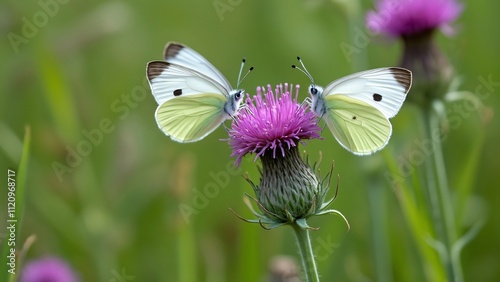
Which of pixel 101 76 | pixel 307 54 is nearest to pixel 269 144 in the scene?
pixel 307 54

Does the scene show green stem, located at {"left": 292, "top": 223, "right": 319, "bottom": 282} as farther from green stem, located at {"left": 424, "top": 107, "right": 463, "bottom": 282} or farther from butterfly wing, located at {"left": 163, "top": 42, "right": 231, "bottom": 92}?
green stem, located at {"left": 424, "top": 107, "right": 463, "bottom": 282}

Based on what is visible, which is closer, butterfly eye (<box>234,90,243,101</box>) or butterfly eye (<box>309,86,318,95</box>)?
butterfly eye (<box>309,86,318,95</box>)

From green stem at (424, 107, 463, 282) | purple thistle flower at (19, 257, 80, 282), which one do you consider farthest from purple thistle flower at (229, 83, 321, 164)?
purple thistle flower at (19, 257, 80, 282)

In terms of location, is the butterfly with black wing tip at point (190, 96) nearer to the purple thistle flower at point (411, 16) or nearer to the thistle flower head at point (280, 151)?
the thistle flower head at point (280, 151)

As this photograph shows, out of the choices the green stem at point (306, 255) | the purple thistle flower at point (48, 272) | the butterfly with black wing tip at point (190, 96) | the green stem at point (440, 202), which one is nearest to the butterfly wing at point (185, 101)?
the butterfly with black wing tip at point (190, 96)

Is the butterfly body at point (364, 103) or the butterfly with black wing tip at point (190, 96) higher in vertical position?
the butterfly with black wing tip at point (190, 96)
